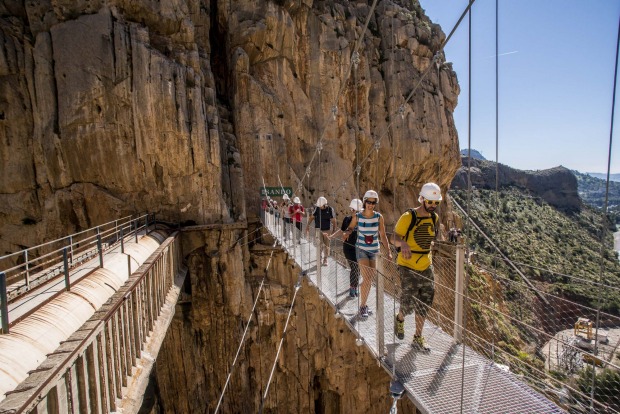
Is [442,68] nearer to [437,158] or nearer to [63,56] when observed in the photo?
[437,158]

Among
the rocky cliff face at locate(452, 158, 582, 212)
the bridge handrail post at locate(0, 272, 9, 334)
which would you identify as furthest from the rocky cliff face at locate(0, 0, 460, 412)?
the rocky cliff face at locate(452, 158, 582, 212)

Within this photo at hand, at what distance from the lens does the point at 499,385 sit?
2.41 meters

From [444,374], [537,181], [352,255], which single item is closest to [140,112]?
[352,255]

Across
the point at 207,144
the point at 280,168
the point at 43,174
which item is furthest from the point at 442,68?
the point at 43,174

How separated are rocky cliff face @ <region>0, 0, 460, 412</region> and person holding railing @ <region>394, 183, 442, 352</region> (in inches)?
215

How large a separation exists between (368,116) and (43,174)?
11.5 metres

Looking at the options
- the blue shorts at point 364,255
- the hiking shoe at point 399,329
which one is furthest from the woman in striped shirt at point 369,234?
the hiking shoe at point 399,329

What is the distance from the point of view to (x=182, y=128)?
8.60 m

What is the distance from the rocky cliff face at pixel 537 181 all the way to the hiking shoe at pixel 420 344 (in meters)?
47.6

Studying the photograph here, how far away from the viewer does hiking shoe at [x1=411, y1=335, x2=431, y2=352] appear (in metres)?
2.92

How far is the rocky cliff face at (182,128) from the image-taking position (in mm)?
8305

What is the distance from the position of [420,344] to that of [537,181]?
58.8 m

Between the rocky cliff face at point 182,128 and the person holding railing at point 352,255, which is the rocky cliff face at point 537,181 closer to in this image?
the rocky cliff face at point 182,128

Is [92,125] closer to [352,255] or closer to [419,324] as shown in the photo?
[352,255]
